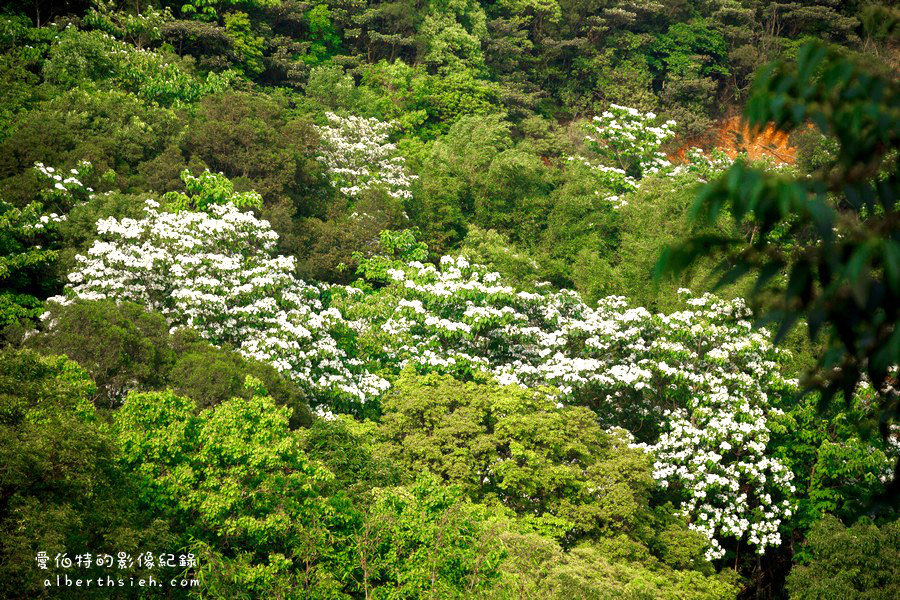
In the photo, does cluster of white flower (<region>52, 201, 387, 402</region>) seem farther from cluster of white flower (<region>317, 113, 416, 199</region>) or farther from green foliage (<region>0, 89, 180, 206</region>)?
cluster of white flower (<region>317, 113, 416, 199</region>)

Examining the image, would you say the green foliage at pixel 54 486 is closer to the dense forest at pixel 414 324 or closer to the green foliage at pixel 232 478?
the dense forest at pixel 414 324

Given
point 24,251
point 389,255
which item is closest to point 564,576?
point 24,251

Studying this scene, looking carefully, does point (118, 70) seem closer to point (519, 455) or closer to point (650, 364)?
point (519, 455)

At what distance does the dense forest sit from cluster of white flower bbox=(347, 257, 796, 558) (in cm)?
13

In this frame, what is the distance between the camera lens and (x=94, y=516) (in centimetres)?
1050

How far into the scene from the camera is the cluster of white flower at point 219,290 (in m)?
19.5

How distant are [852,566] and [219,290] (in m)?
16.0

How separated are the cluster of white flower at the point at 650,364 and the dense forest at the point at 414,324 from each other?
0.13 meters

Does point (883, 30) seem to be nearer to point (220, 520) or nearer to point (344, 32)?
point (220, 520)

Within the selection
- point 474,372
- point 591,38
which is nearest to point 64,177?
point 474,372

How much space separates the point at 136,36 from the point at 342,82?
8906 mm

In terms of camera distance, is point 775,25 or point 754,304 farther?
point 775,25

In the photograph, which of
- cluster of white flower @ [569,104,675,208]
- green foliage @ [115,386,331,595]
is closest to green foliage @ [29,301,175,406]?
green foliage @ [115,386,331,595]

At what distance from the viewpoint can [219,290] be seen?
2017 centimetres
